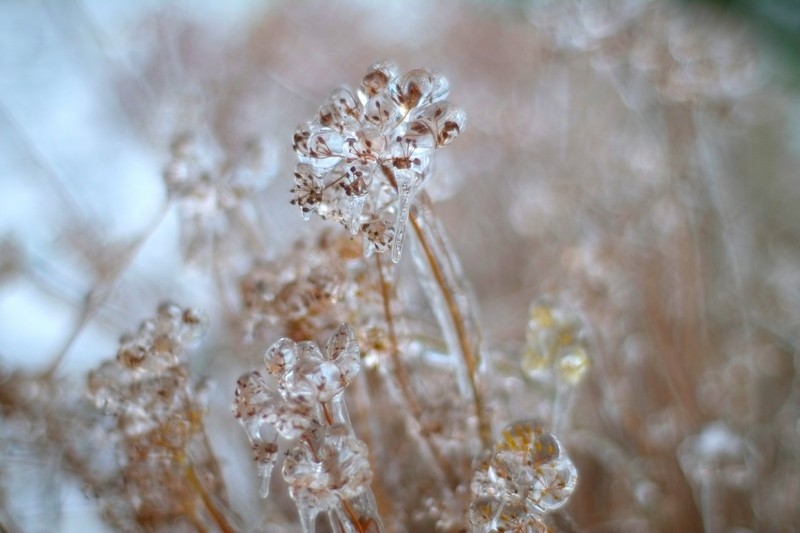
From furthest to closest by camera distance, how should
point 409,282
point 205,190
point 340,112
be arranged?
point 409,282
point 205,190
point 340,112

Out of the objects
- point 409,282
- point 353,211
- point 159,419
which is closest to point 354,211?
point 353,211

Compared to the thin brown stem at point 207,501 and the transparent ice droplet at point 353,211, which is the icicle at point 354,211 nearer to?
the transparent ice droplet at point 353,211

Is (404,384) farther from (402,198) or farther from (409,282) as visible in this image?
(409,282)

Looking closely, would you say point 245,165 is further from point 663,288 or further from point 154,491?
point 663,288

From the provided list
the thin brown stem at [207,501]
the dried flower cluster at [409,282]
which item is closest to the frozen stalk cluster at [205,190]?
the dried flower cluster at [409,282]

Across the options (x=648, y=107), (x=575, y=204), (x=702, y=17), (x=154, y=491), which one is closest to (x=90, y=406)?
(x=154, y=491)
